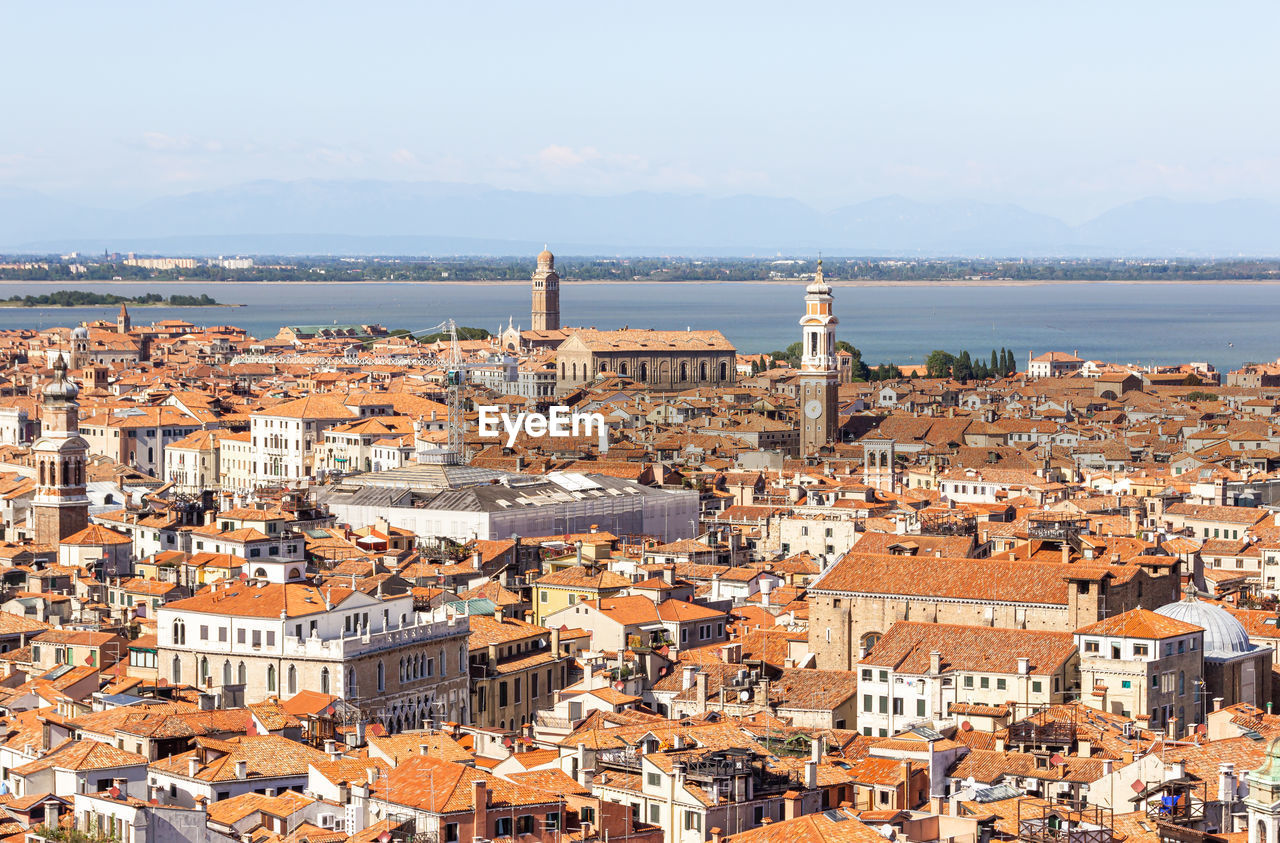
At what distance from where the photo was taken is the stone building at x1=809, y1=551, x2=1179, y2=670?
28.3 metres

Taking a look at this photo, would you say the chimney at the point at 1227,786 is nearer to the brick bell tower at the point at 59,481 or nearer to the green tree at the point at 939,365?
the brick bell tower at the point at 59,481

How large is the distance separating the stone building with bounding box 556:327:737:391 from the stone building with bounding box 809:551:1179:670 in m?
80.2

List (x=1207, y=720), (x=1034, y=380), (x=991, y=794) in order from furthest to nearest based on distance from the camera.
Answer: (x=1034, y=380)
(x=1207, y=720)
(x=991, y=794)

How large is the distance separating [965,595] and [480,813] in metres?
13.1

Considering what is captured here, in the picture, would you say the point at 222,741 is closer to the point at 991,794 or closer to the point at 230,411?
the point at 991,794

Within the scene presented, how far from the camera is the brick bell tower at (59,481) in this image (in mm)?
40688

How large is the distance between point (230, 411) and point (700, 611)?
5304 centimetres

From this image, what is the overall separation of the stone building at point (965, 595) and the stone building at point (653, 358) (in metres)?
80.2

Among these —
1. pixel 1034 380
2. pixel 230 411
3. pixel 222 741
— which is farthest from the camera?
pixel 1034 380

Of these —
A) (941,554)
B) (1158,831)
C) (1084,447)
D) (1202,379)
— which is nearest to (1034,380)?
(1202,379)

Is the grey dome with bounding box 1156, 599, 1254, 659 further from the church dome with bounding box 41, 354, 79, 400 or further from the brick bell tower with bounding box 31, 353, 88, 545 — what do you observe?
the church dome with bounding box 41, 354, 79, 400

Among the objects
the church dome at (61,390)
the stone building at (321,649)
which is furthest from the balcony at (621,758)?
the church dome at (61,390)

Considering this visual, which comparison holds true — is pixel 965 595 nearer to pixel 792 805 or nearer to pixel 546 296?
pixel 792 805

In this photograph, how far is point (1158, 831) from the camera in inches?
651
